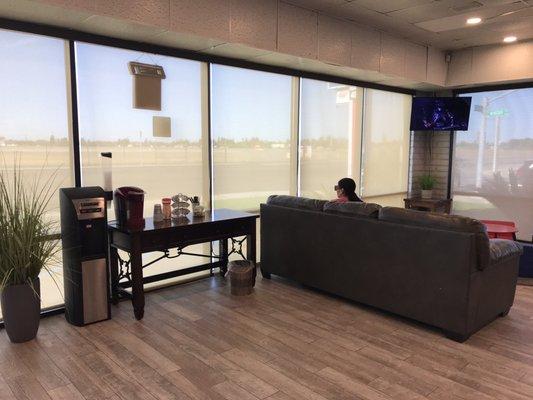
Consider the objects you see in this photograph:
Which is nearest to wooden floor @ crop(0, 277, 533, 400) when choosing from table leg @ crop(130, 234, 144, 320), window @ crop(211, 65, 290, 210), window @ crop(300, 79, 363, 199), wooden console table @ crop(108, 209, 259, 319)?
table leg @ crop(130, 234, 144, 320)

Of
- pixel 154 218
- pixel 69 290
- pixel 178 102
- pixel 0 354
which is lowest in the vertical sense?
pixel 0 354

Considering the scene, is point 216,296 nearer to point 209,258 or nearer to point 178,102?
point 209,258

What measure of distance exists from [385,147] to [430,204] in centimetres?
117

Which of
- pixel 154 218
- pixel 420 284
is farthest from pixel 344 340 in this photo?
pixel 154 218

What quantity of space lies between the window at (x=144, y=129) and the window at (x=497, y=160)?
4.59 m

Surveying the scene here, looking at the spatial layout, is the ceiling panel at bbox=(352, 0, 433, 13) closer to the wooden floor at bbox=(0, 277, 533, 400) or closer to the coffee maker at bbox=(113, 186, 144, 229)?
the coffee maker at bbox=(113, 186, 144, 229)

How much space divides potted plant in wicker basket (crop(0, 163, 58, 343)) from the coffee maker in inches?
22.6

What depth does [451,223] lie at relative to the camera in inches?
123

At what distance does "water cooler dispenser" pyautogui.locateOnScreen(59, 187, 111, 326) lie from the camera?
10.7ft

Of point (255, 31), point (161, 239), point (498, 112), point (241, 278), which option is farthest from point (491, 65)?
point (161, 239)

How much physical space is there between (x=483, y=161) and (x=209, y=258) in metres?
4.71

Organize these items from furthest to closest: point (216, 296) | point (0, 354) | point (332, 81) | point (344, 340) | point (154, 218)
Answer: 1. point (332, 81)
2. point (216, 296)
3. point (154, 218)
4. point (344, 340)
5. point (0, 354)

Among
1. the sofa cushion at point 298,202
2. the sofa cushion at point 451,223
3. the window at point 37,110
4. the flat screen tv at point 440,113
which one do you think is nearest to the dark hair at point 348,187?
the sofa cushion at point 298,202

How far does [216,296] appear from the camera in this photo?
162 inches
